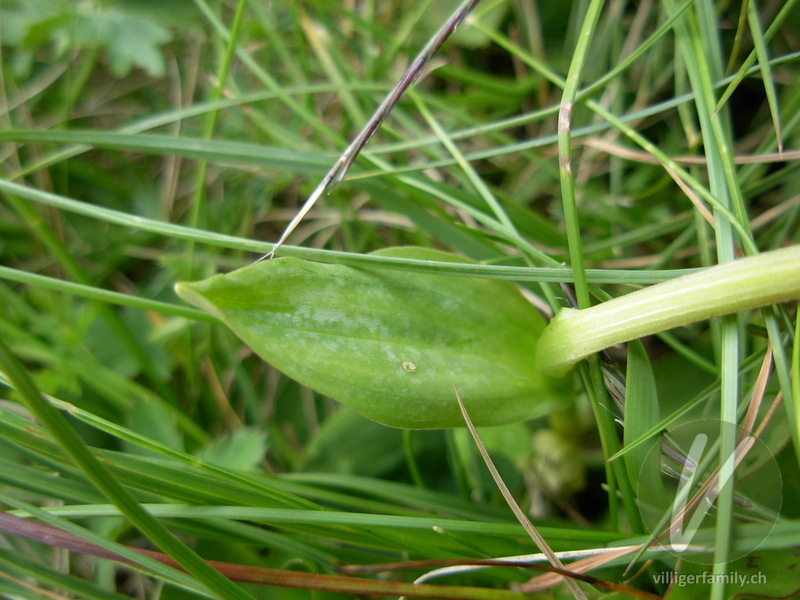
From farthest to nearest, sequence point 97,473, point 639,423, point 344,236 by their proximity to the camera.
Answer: point 344,236 < point 639,423 < point 97,473

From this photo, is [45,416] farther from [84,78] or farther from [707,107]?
[84,78]

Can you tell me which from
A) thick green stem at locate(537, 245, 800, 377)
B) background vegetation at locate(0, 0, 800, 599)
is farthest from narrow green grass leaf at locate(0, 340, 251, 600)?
thick green stem at locate(537, 245, 800, 377)

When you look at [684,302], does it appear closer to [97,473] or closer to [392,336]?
[392,336]

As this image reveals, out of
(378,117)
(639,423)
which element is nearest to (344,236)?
(378,117)

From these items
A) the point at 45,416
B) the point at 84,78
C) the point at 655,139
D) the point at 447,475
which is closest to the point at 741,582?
the point at 447,475

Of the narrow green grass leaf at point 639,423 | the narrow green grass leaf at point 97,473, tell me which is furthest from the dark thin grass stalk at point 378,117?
the narrow green grass leaf at point 639,423
